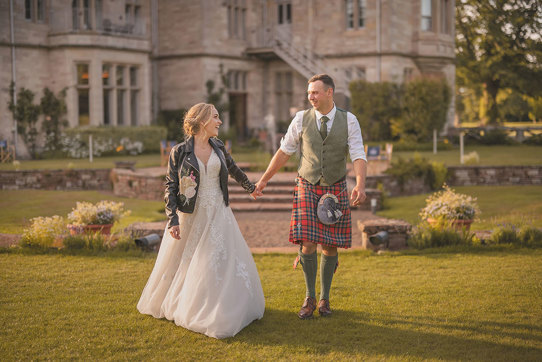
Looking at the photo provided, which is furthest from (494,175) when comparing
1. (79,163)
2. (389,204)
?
(79,163)

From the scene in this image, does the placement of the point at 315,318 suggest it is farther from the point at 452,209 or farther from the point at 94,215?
the point at 94,215

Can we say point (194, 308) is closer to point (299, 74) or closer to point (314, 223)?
point (314, 223)

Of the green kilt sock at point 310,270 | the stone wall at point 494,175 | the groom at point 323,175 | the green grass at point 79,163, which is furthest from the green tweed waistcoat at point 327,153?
the green grass at point 79,163

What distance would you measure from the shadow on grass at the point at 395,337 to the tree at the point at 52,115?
2043 centimetres

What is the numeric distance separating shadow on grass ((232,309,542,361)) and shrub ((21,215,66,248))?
3.98 metres

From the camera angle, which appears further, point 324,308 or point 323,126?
point 324,308

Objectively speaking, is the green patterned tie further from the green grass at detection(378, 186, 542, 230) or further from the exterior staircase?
the exterior staircase

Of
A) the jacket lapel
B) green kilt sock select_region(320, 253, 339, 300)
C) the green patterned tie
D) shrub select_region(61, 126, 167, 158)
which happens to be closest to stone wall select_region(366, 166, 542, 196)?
shrub select_region(61, 126, 167, 158)

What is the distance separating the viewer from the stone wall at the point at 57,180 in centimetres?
1755

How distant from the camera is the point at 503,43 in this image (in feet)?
105

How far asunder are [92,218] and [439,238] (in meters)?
4.69

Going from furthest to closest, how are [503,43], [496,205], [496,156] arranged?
[503,43]
[496,156]
[496,205]

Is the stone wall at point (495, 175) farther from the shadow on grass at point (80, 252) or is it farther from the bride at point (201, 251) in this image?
the bride at point (201, 251)

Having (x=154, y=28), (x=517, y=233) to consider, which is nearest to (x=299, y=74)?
(x=154, y=28)
